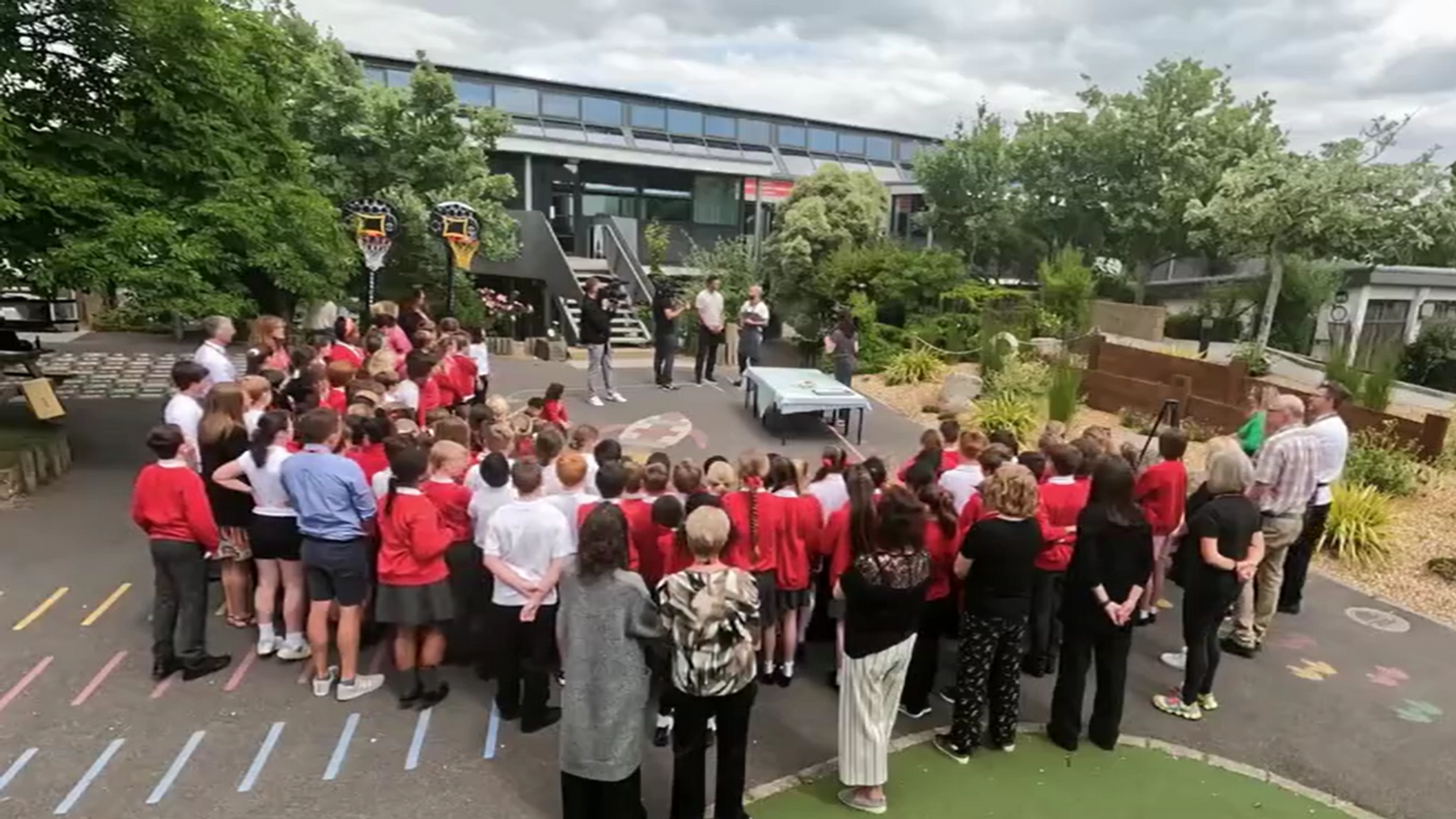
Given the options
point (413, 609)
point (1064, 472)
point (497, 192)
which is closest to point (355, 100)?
point (497, 192)

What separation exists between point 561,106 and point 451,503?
2567cm

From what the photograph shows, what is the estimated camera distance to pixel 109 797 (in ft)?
12.7

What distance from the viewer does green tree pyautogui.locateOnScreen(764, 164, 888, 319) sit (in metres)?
20.1

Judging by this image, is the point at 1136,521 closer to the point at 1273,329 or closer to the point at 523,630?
the point at 523,630

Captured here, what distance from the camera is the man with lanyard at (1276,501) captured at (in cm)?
520

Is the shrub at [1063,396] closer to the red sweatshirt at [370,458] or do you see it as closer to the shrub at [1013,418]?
the shrub at [1013,418]

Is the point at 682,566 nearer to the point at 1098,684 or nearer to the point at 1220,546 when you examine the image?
the point at 1098,684

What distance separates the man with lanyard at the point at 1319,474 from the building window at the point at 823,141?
30410mm

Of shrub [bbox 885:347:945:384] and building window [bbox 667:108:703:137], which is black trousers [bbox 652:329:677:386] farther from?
Result: building window [bbox 667:108:703:137]

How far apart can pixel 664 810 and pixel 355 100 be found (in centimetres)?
1555

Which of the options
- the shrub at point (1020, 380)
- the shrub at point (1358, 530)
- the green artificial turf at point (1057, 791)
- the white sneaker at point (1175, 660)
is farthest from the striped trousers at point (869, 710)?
the shrub at point (1020, 380)

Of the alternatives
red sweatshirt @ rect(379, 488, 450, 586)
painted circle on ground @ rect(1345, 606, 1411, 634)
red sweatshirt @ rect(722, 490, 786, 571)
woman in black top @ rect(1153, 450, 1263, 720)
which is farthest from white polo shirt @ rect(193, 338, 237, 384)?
painted circle on ground @ rect(1345, 606, 1411, 634)

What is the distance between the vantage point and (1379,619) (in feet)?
20.5

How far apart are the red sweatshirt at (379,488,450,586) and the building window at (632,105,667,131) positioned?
27.0 m
